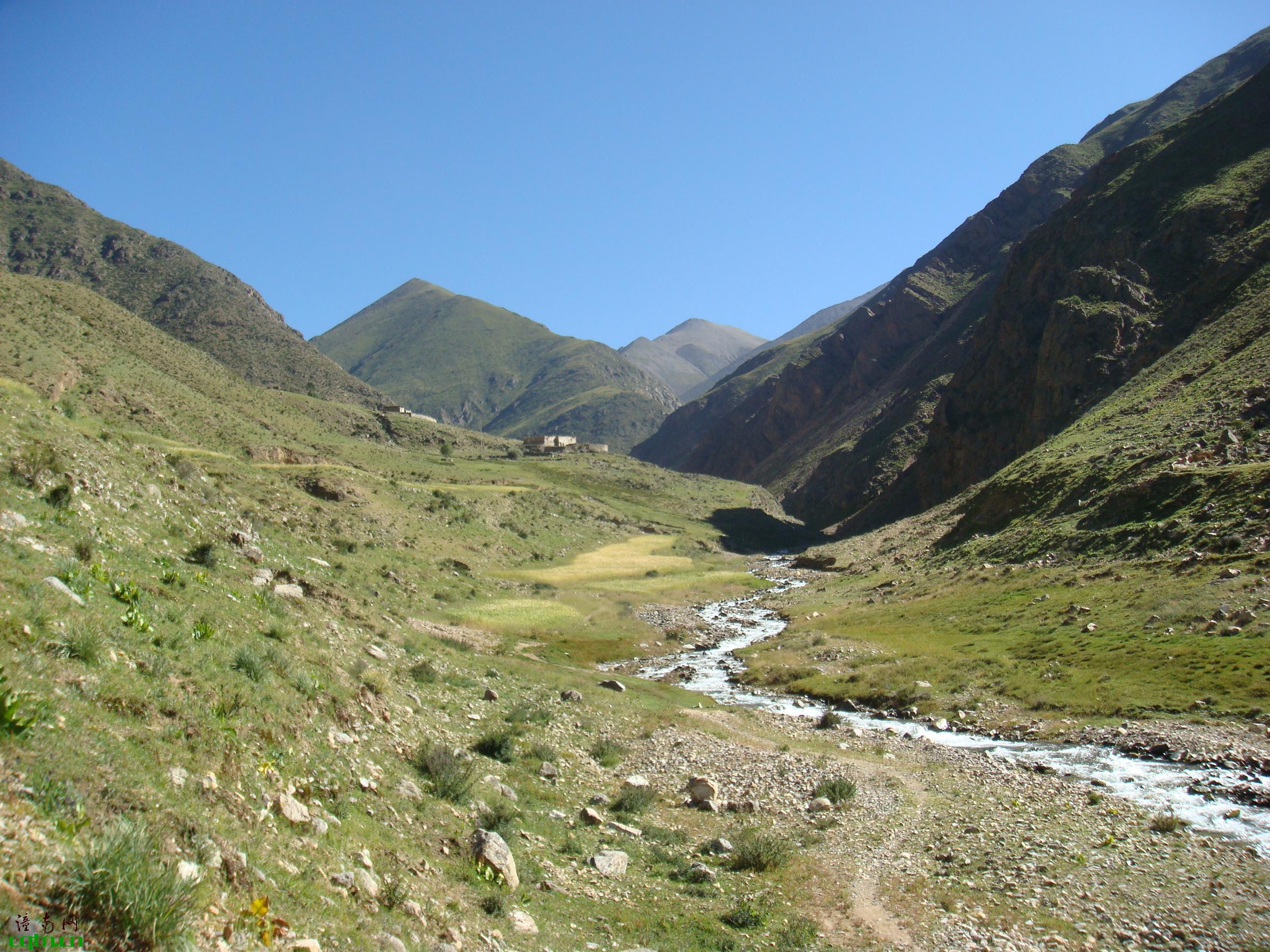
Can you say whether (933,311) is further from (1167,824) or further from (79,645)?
(79,645)

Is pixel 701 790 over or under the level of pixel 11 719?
under

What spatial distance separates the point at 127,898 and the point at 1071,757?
76.8 ft

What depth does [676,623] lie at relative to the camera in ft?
158

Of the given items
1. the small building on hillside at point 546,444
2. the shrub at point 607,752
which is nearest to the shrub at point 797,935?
the shrub at point 607,752

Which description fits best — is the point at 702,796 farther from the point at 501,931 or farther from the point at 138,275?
the point at 138,275

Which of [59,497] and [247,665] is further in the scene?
[59,497]

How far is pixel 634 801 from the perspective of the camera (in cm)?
1652

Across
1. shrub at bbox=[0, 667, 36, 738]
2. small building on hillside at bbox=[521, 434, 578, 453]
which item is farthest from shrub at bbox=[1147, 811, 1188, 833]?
small building on hillside at bbox=[521, 434, 578, 453]

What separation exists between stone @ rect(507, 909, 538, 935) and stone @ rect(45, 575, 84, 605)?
7.58 meters

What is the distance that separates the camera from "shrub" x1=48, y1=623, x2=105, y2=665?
8984 millimetres

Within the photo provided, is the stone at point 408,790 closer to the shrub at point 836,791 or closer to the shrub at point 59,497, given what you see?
the shrub at point 59,497

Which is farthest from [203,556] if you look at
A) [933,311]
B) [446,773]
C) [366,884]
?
[933,311]

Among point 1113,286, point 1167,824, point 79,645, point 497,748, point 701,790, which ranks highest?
point 1113,286

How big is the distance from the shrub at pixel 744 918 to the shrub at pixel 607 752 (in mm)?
7387
